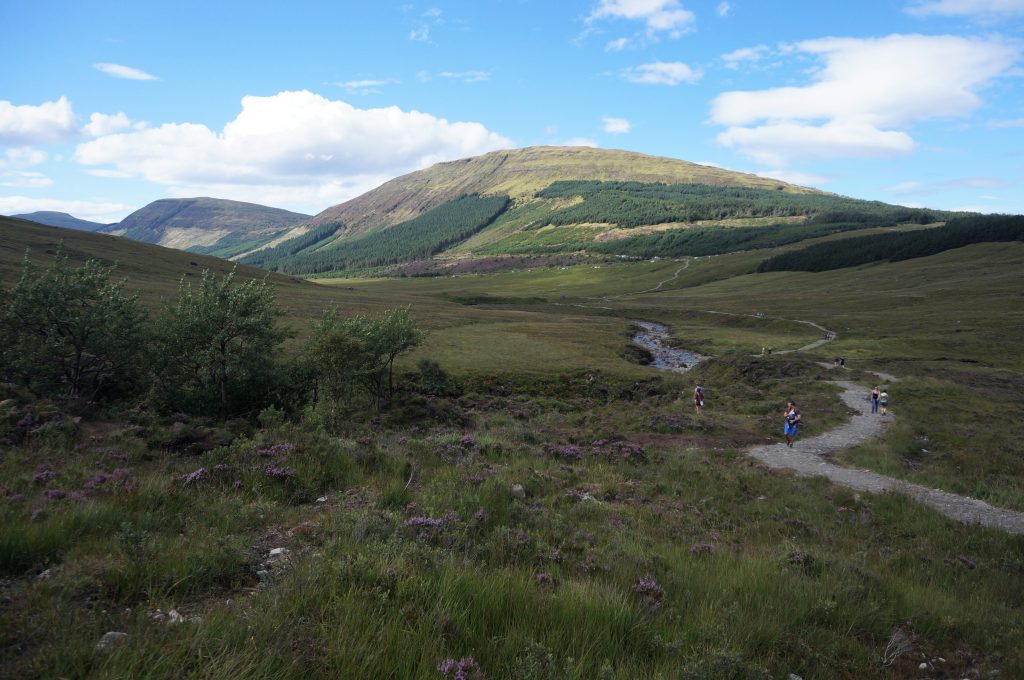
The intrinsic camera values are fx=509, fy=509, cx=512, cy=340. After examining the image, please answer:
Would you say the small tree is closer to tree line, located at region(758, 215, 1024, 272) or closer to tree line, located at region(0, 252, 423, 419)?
tree line, located at region(0, 252, 423, 419)

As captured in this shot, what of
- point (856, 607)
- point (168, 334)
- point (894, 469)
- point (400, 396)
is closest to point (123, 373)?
point (168, 334)

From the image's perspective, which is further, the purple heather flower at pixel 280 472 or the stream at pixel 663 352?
the stream at pixel 663 352

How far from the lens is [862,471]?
Answer: 22125 mm

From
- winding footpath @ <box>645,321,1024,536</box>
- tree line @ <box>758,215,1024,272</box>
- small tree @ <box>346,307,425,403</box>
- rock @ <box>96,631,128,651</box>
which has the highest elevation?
tree line @ <box>758,215,1024,272</box>

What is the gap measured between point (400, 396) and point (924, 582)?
28.4m

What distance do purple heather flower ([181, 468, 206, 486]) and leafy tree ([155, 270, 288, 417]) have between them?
17.3m

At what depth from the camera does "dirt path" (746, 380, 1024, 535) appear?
50.4ft

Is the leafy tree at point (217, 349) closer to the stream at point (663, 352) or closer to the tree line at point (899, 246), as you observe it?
the stream at point (663, 352)

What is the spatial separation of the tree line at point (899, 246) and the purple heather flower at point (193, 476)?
206794mm

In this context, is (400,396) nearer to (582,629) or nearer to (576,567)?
(576,567)

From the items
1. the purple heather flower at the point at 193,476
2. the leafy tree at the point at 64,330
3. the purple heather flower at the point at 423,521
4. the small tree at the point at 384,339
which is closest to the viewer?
the purple heather flower at the point at 423,521

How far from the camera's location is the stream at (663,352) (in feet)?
215

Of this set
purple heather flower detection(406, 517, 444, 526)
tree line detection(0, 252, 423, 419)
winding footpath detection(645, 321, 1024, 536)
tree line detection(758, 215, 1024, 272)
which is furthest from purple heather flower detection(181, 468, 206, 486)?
tree line detection(758, 215, 1024, 272)

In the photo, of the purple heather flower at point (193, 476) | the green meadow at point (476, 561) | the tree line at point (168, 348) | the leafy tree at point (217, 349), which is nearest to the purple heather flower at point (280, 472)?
the green meadow at point (476, 561)
